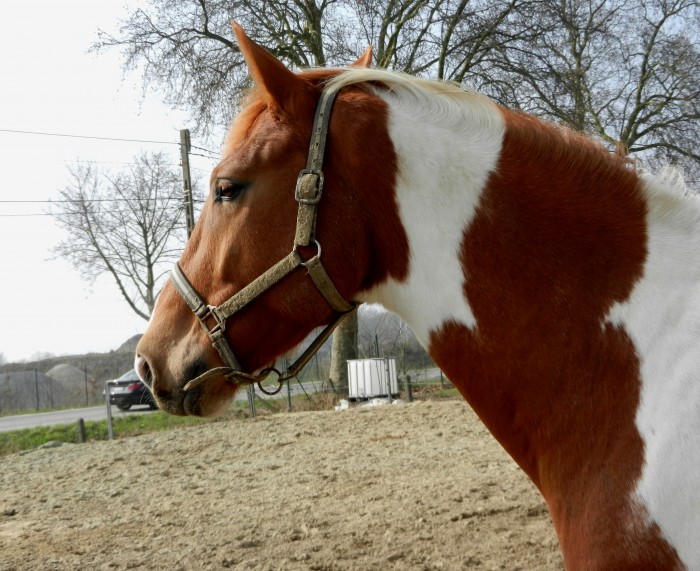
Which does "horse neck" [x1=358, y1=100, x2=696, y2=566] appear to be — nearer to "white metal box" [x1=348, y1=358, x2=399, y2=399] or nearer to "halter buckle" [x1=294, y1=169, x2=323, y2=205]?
"halter buckle" [x1=294, y1=169, x2=323, y2=205]

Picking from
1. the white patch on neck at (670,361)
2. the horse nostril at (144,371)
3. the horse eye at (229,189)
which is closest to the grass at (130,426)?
the horse nostril at (144,371)

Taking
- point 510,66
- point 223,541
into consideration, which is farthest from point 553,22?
point 223,541

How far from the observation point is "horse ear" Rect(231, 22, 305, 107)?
170 centimetres

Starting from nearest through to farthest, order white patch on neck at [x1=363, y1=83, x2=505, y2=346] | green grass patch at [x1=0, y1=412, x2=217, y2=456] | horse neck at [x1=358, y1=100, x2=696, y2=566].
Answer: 1. horse neck at [x1=358, y1=100, x2=696, y2=566]
2. white patch on neck at [x1=363, y1=83, x2=505, y2=346]
3. green grass patch at [x1=0, y1=412, x2=217, y2=456]

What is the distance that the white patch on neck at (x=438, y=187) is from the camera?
159cm

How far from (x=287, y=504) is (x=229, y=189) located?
189 inches

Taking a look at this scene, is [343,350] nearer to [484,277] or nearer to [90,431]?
[90,431]

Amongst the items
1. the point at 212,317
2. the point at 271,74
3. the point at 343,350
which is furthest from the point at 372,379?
the point at 271,74

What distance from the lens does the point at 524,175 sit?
1583 millimetres

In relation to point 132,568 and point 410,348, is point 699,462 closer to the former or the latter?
point 132,568

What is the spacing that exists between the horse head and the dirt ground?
2.91 meters

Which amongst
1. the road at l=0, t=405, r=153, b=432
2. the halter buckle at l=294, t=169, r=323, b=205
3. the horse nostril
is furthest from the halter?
the road at l=0, t=405, r=153, b=432

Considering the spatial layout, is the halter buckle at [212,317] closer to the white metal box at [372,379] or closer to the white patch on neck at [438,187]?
the white patch on neck at [438,187]

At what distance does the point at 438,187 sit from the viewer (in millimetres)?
1615
